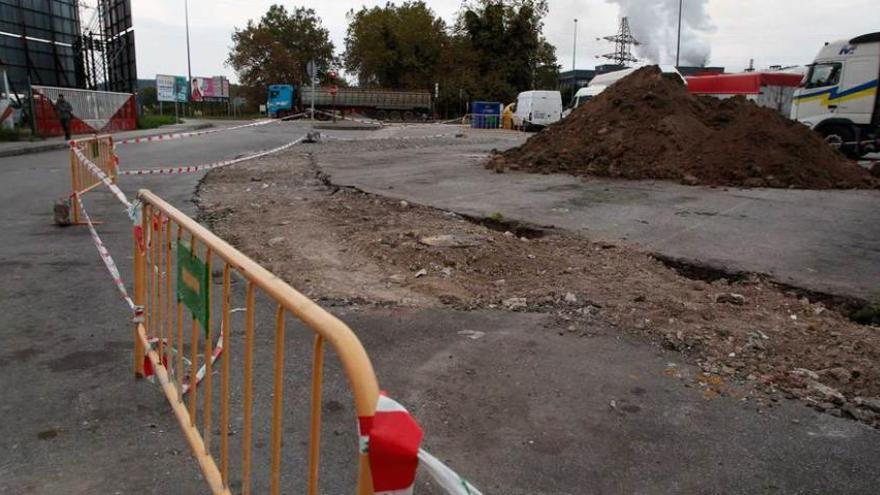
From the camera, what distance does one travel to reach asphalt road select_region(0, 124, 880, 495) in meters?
3.08

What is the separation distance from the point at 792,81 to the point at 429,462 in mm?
35552

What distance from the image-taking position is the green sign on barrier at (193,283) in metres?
2.78

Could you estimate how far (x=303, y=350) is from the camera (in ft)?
14.8

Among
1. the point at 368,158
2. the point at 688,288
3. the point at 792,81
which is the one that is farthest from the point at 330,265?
the point at 792,81

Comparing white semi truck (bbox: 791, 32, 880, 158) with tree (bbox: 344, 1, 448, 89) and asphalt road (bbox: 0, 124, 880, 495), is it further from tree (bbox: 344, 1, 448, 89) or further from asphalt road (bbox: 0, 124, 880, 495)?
tree (bbox: 344, 1, 448, 89)

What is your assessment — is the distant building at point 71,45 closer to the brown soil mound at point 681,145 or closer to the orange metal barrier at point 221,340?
the brown soil mound at point 681,145

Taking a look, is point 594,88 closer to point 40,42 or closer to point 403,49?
point 40,42

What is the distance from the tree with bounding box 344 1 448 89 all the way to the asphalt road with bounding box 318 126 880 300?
2252 inches

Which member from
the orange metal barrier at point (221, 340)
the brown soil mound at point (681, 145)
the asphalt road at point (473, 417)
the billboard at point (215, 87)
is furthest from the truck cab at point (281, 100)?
the orange metal barrier at point (221, 340)

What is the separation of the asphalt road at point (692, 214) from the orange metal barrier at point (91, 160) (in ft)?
14.0

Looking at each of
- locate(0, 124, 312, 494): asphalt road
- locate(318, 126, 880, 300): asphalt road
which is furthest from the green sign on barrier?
locate(318, 126, 880, 300): asphalt road

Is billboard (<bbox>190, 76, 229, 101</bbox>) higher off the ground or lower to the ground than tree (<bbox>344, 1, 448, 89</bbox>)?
lower

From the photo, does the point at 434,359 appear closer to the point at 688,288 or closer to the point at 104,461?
the point at 104,461

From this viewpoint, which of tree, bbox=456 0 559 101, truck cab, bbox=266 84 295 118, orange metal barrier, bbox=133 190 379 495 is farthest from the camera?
tree, bbox=456 0 559 101
